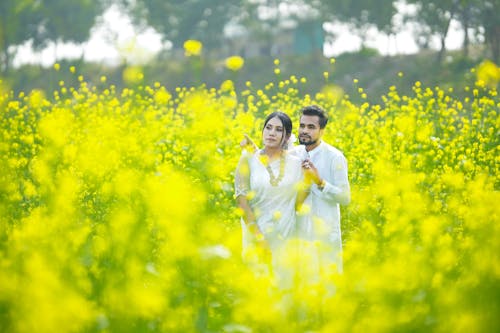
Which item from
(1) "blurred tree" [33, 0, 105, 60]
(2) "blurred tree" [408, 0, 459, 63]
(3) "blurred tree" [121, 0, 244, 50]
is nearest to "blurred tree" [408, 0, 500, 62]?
(2) "blurred tree" [408, 0, 459, 63]

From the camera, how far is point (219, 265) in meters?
2.87

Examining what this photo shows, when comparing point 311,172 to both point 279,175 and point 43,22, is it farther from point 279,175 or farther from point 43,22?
point 43,22

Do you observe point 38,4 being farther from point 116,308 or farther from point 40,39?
point 116,308

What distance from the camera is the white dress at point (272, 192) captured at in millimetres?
3717

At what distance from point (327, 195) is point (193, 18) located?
31.9 m

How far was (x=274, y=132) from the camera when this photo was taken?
3.73m

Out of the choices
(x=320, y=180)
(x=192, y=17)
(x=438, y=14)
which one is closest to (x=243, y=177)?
(x=320, y=180)

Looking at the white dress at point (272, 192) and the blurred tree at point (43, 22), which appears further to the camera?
the blurred tree at point (43, 22)

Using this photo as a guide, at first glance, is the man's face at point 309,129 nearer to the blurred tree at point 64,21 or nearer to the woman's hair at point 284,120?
the woman's hair at point 284,120

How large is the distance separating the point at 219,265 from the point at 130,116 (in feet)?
17.4

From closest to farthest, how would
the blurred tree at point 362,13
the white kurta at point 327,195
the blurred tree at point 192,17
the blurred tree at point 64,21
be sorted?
the white kurta at point 327,195, the blurred tree at point 362,13, the blurred tree at point 192,17, the blurred tree at point 64,21

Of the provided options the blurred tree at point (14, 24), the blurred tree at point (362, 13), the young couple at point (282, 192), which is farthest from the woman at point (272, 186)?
the blurred tree at point (14, 24)

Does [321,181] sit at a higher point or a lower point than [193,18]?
lower

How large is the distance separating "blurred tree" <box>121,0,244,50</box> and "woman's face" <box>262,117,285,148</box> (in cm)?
3162
